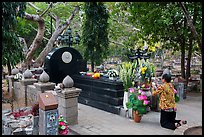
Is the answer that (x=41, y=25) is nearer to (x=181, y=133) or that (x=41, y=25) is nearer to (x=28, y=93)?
(x=28, y=93)

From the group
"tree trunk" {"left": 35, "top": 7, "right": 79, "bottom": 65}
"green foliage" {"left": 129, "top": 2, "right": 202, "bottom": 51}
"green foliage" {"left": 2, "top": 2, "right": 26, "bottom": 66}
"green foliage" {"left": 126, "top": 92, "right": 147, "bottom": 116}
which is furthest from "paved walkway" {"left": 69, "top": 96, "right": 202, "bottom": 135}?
"tree trunk" {"left": 35, "top": 7, "right": 79, "bottom": 65}

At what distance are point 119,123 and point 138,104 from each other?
767 mm

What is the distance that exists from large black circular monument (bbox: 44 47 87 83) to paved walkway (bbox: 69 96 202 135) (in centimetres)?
276

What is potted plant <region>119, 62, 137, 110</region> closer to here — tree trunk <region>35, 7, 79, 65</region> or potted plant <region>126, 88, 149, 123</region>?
potted plant <region>126, 88, 149, 123</region>

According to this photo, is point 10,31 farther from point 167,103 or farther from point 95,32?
point 95,32

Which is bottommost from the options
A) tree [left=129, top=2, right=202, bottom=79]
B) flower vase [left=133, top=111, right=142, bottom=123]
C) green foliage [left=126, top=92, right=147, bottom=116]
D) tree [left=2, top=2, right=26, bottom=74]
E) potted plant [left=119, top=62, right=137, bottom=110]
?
flower vase [left=133, top=111, right=142, bottom=123]

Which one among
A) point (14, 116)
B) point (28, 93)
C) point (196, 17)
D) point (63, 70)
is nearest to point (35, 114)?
point (14, 116)

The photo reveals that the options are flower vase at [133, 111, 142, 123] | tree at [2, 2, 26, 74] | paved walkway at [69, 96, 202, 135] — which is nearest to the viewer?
tree at [2, 2, 26, 74]

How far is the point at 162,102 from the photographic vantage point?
6402mm

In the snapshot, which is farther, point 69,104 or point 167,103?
point 69,104

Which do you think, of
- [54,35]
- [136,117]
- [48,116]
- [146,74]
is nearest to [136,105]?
[136,117]

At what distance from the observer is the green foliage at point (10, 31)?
17.8ft

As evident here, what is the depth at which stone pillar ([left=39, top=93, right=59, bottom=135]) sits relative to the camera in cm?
523

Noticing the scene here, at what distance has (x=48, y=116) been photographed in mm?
5242
